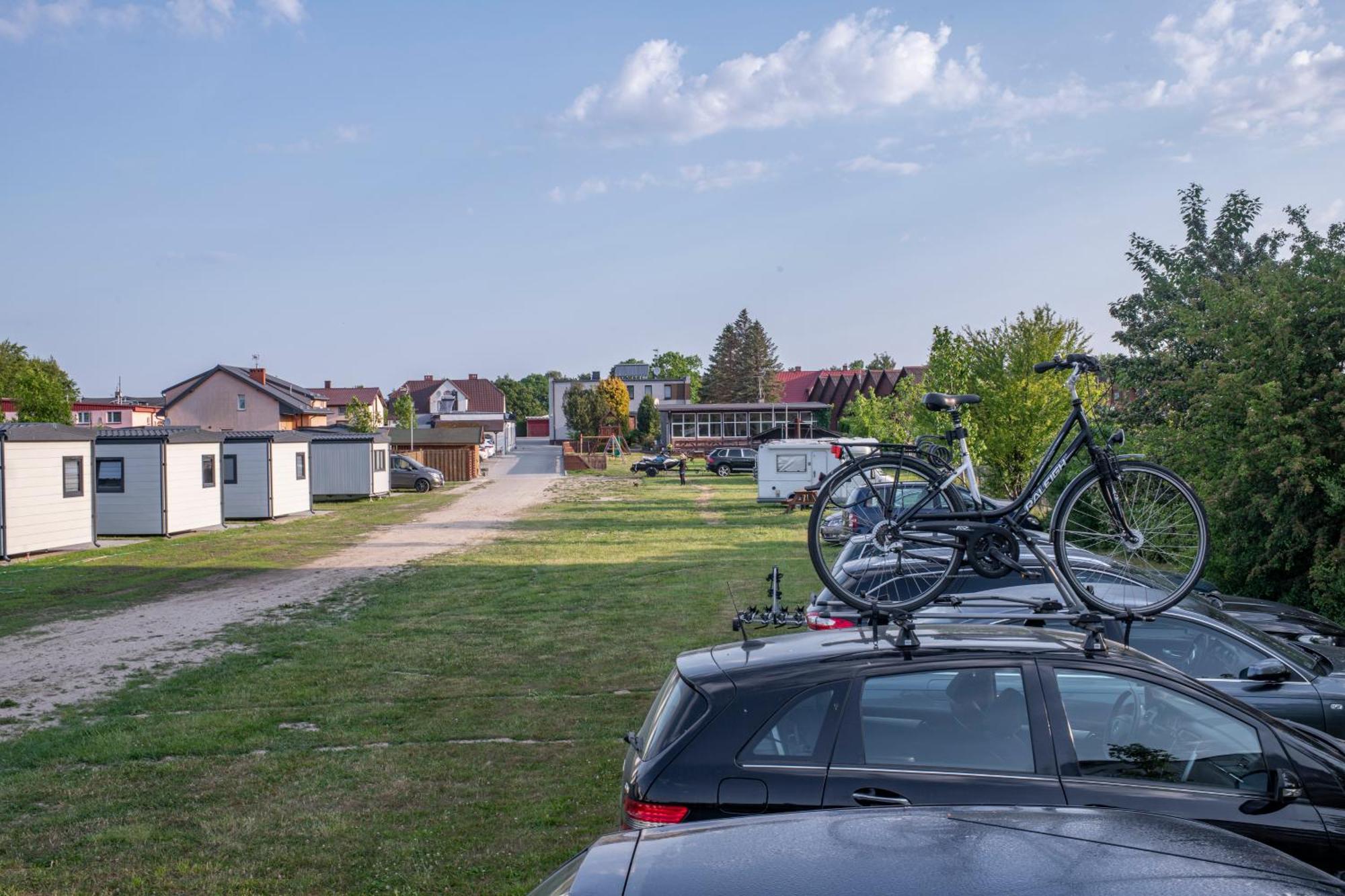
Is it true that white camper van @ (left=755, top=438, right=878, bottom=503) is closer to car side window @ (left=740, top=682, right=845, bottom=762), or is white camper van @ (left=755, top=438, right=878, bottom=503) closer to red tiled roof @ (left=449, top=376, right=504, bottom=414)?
car side window @ (left=740, top=682, right=845, bottom=762)

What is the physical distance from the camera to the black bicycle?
5660 mm

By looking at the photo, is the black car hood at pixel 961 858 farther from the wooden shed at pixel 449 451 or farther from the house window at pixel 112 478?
the wooden shed at pixel 449 451

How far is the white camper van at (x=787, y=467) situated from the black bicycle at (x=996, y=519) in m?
33.2

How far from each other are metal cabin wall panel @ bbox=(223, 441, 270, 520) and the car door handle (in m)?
32.6

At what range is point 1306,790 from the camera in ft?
14.7

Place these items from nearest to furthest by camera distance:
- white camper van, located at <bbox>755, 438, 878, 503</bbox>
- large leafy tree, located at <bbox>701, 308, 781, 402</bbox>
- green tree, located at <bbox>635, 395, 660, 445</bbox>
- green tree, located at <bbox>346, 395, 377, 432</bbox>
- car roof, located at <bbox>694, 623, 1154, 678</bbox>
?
car roof, located at <bbox>694, 623, 1154, 678</bbox>
white camper van, located at <bbox>755, 438, 878, 503</bbox>
green tree, located at <bbox>346, 395, 377, 432</bbox>
green tree, located at <bbox>635, 395, 660, 445</bbox>
large leafy tree, located at <bbox>701, 308, 781, 402</bbox>

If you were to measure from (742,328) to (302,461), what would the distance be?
79169mm

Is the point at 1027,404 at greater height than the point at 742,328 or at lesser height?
lesser

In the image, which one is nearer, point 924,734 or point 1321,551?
point 924,734

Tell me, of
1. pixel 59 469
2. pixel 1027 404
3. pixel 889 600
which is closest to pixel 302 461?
pixel 59 469

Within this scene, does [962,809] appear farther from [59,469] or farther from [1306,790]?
[59,469]

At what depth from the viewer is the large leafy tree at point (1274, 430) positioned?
11.8 meters

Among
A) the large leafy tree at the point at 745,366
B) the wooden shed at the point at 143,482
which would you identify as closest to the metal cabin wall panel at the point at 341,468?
the wooden shed at the point at 143,482

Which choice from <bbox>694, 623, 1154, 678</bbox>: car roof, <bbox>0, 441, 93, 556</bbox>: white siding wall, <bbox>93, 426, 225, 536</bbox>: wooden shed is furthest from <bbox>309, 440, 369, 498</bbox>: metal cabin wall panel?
<bbox>694, 623, 1154, 678</bbox>: car roof
